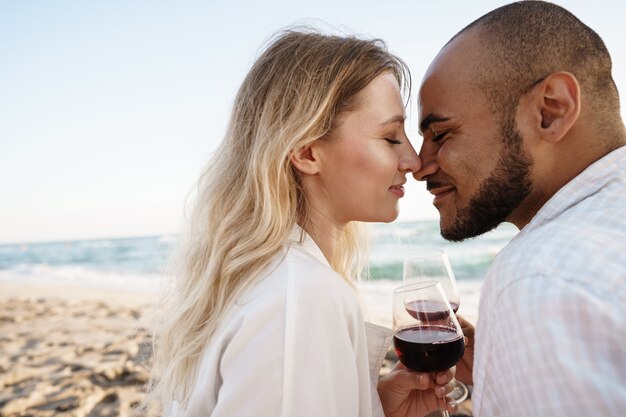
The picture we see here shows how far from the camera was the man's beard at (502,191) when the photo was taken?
2.18 metres

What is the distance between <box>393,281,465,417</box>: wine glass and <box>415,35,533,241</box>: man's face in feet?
1.78

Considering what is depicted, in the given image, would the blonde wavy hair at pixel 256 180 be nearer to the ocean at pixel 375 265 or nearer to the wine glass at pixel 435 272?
the wine glass at pixel 435 272

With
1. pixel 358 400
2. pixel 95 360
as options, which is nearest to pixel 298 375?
pixel 358 400

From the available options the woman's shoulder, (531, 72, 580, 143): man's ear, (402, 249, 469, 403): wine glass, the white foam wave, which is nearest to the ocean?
the white foam wave

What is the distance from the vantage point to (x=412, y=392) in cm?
247

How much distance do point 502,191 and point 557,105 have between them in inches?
17.8

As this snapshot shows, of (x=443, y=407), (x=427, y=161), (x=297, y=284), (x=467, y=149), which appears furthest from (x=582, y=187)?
(x=443, y=407)

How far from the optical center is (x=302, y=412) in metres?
1.64

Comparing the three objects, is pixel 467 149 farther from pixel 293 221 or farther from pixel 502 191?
pixel 293 221

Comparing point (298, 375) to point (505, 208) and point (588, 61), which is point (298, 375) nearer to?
point (505, 208)

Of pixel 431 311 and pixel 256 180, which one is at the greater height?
pixel 256 180

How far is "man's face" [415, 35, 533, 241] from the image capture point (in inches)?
87.7

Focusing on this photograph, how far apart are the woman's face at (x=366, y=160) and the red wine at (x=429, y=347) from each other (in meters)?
0.67

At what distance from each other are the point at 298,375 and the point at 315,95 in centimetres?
133
